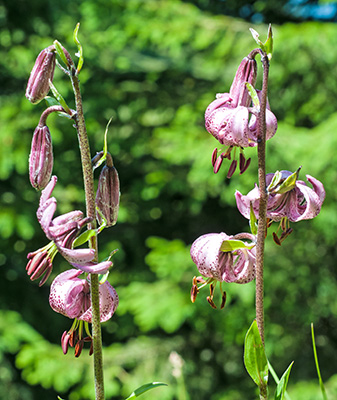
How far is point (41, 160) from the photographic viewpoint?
0.60 metres

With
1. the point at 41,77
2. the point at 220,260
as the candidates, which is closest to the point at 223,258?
the point at 220,260

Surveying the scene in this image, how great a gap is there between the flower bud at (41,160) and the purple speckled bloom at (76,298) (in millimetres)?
93

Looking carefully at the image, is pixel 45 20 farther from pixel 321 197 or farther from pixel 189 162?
pixel 321 197

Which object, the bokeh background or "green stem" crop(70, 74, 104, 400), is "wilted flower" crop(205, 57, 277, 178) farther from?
the bokeh background

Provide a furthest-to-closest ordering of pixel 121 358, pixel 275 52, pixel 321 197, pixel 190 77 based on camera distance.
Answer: pixel 190 77 → pixel 121 358 → pixel 275 52 → pixel 321 197

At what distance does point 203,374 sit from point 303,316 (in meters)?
0.94

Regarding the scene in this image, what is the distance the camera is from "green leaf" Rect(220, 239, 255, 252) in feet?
1.92

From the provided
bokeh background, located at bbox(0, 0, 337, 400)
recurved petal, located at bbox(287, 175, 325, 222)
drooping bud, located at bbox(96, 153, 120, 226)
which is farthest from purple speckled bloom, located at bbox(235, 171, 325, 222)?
bokeh background, located at bbox(0, 0, 337, 400)

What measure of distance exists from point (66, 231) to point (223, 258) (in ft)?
0.50

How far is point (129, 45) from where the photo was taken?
461 cm

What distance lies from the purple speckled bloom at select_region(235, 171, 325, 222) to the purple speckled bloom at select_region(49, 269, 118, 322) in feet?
0.49

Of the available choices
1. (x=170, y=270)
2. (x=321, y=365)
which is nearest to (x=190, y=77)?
(x=170, y=270)

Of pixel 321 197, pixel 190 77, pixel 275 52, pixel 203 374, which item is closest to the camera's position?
pixel 321 197

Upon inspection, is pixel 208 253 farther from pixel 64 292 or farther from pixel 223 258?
pixel 64 292
